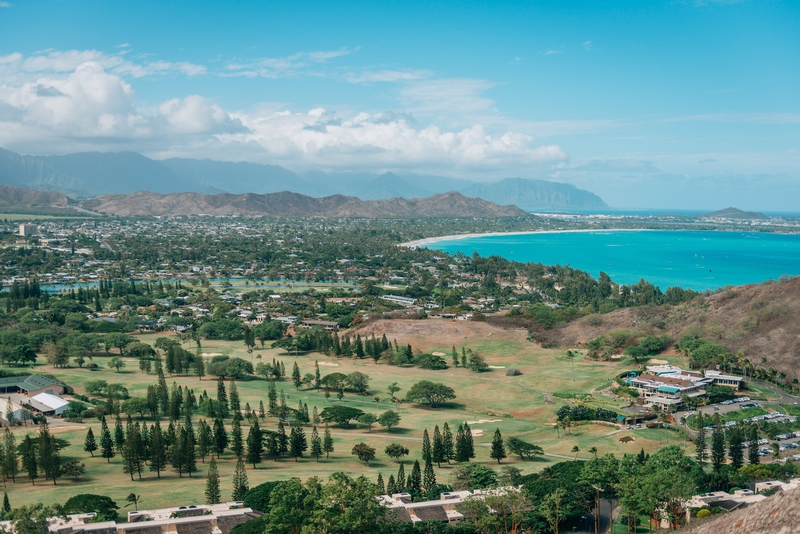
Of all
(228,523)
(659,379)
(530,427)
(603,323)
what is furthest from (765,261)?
(228,523)

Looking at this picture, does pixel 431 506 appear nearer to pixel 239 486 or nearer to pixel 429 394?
pixel 239 486

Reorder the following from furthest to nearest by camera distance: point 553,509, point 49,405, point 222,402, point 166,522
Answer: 1. point 222,402
2. point 49,405
3. point 553,509
4. point 166,522

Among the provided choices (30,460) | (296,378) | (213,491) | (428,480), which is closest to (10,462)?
(30,460)

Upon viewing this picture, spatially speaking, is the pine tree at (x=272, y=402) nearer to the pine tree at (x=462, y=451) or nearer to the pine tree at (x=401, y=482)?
the pine tree at (x=462, y=451)

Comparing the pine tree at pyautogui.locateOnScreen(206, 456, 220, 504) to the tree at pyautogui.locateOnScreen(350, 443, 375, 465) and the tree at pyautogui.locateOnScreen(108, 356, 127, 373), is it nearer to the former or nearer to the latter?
the tree at pyautogui.locateOnScreen(350, 443, 375, 465)

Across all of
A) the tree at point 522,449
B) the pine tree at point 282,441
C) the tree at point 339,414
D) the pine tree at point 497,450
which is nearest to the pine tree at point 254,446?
the pine tree at point 282,441
